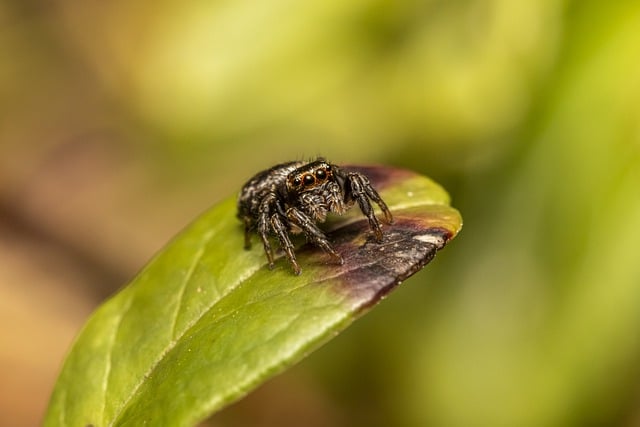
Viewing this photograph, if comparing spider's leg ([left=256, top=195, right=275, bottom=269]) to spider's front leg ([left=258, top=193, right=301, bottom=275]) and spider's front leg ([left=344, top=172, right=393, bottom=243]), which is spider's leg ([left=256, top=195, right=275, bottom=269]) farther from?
spider's front leg ([left=344, top=172, right=393, bottom=243])

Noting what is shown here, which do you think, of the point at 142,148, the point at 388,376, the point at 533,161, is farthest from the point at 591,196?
the point at 142,148

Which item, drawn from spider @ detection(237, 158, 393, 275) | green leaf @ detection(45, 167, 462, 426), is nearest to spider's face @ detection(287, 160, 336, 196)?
spider @ detection(237, 158, 393, 275)

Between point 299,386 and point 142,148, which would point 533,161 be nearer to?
point 299,386

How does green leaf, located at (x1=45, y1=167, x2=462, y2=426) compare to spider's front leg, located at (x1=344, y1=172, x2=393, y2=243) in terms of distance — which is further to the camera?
spider's front leg, located at (x1=344, y1=172, x2=393, y2=243)

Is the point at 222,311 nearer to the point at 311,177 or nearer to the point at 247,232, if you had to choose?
the point at 247,232

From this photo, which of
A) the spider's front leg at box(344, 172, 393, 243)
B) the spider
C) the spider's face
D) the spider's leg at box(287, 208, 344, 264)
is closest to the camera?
the spider's leg at box(287, 208, 344, 264)

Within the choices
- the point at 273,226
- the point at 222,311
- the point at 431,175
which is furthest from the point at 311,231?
the point at 431,175

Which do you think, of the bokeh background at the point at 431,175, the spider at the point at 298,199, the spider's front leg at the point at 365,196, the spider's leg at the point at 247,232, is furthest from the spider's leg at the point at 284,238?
the bokeh background at the point at 431,175

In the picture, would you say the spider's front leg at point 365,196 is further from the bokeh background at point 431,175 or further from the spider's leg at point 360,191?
the bokeh background at point 431,175
